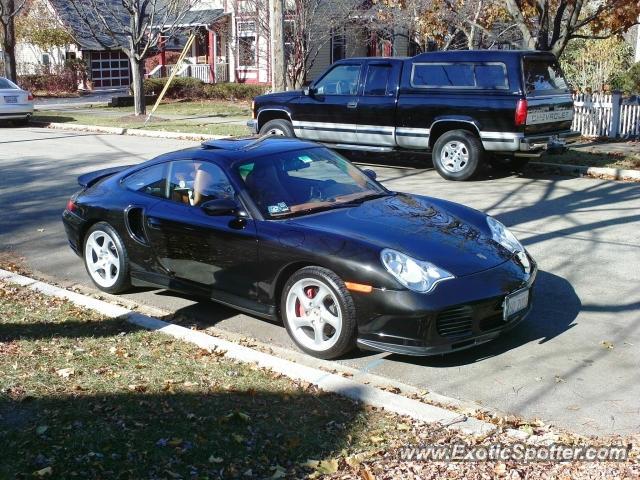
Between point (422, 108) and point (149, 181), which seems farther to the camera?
point (422, 108)

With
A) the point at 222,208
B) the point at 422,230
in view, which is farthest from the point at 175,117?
the point at 422,230

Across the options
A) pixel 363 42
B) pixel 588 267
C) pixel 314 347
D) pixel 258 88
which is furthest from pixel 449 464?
pixel 363 42

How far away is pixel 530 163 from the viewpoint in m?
14.1

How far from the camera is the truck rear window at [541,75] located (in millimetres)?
12312

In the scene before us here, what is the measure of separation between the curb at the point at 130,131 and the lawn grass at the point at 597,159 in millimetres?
7557

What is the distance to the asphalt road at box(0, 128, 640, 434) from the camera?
4949 millimetres

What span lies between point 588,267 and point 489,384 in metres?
3.12

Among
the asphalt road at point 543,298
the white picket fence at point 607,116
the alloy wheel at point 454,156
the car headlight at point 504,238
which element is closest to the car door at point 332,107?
the asphalt road at point 543,298

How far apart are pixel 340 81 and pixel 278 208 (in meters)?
8.73

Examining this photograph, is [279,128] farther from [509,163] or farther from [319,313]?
[319,313]

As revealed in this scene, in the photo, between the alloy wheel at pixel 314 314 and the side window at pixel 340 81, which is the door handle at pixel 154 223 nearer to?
the alloy wheel at pixel 314 314

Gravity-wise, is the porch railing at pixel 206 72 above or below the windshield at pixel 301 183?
above

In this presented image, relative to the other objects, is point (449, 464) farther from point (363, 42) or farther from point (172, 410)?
point (363, 42)

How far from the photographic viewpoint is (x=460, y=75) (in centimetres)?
1290
